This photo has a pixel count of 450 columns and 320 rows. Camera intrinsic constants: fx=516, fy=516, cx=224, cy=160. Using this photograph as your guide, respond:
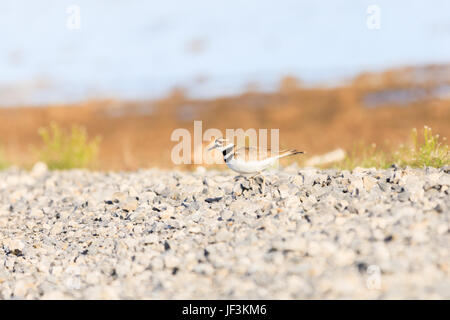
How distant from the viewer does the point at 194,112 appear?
22.4 m

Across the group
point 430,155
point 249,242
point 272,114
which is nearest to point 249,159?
point 249,242

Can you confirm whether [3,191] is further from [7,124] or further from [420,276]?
[7,124]

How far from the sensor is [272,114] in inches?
788

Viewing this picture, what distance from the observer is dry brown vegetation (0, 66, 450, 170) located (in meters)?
16.5

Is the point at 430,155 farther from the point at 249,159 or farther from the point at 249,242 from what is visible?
the point at 249,242

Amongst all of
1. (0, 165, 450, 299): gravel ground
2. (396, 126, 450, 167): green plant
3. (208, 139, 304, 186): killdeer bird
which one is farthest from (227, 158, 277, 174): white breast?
(396, 126, 450, 167): green plant

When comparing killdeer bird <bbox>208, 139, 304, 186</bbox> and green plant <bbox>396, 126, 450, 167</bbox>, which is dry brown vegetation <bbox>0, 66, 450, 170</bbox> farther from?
killdeer bird <bbox>208, 139, 304, 186</bbox>

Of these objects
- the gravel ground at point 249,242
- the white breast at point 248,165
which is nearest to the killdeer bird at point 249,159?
the white breast at point 248,165

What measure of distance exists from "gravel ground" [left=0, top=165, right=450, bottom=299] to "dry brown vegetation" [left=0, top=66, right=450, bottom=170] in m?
9.66

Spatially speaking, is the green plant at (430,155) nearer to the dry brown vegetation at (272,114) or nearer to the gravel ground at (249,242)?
the gravel ground at (249,242)

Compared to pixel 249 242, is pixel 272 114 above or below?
above

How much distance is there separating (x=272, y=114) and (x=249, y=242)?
662 inches
